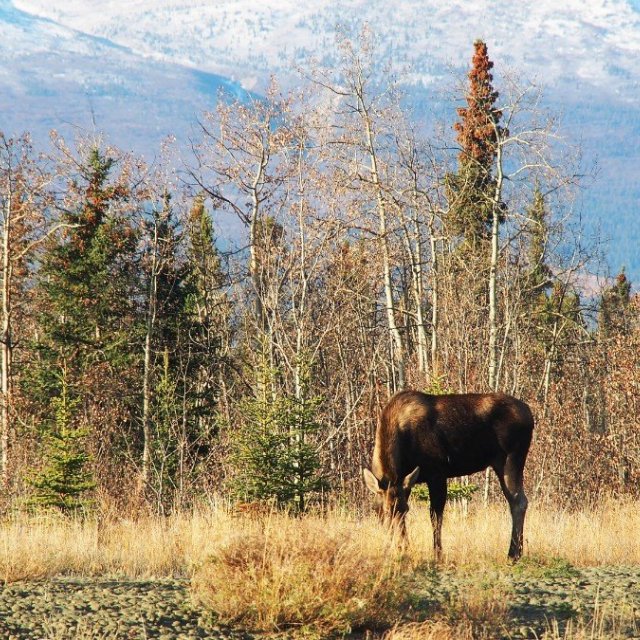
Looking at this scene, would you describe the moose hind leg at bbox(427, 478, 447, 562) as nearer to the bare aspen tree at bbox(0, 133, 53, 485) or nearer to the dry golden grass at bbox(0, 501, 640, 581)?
the dry golden grass at bbox(0, 501, 640, 581)

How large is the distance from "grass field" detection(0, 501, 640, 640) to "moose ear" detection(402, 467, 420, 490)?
624mm

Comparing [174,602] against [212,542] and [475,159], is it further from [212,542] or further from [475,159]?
[475,159]

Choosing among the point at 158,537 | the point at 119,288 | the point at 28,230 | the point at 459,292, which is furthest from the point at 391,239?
the point at 158,537

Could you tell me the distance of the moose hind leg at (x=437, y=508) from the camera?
11.8m

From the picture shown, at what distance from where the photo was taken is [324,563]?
27.3ft

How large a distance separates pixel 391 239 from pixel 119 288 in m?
8.70

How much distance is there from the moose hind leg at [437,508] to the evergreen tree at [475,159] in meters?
14.2

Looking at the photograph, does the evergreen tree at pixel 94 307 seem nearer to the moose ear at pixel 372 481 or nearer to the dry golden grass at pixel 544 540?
the dry golden grass at pixel 544 540

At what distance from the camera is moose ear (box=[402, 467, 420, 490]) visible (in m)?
11.6

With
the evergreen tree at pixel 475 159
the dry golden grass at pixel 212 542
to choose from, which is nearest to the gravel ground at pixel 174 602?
the dry golden grass at pixel 212 542

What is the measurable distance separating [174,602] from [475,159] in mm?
22201

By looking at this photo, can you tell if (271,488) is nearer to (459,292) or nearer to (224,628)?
(224,628)

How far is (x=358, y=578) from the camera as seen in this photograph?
8.37 m

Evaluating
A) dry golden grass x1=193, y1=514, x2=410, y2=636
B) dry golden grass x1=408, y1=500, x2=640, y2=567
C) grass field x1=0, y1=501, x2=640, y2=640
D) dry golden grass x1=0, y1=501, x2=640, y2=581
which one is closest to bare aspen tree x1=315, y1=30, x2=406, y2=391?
dry golden grass x1=408, y1=500, x2=640, y2=567
